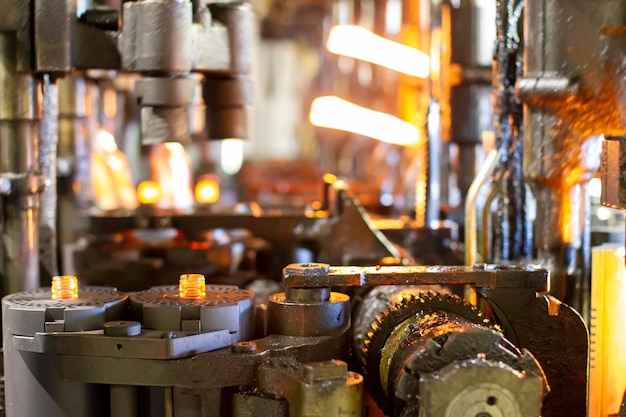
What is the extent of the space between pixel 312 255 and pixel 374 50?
2.08 meters

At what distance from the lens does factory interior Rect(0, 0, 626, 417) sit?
76.2 inches

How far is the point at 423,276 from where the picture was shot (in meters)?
2.09

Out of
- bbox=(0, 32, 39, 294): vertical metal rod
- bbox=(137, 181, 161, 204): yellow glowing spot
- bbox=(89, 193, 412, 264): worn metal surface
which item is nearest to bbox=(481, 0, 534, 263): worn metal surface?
bbox=(89, 193, 412, 264): worn metal surface

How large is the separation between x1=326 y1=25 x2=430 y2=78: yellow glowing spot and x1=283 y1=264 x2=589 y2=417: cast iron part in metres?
3.02

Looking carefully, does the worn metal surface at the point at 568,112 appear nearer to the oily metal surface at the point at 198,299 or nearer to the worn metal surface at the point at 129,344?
the oily metal surface at the point at 198,299

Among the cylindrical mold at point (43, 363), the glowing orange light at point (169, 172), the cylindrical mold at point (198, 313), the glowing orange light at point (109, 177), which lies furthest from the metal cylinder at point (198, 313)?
the glowing orange light at point (169, 172)

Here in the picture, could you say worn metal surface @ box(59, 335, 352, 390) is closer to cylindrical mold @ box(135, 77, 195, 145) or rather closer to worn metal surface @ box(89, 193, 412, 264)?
cylindrical mold @ box(135, 77, 195, 145)

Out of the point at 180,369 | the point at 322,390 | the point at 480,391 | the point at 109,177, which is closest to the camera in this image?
the point at 480,391

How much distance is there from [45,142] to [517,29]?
1.52m

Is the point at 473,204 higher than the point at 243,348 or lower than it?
higher

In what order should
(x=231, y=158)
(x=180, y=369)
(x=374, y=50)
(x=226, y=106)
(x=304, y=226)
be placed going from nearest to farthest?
(x=180, y=369) → (x=226, y=106) → (x=304, y=226) → (x=374, y=50) → (x=231, y=158)

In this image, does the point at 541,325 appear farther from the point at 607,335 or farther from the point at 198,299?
the point at 198,299

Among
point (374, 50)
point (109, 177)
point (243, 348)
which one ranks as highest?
point (374, 50)

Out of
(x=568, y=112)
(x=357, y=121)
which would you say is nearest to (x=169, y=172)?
(x=357, y=121)
